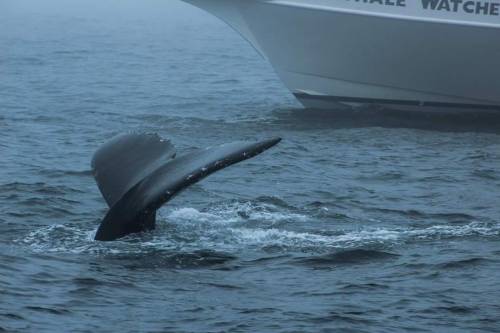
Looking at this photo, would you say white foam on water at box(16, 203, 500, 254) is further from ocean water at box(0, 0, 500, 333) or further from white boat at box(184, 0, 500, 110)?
white boat at box(184, 0, 500, 110)

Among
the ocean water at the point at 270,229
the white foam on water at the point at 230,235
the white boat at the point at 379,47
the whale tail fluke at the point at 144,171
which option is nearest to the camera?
the ocean water at the point at 270,229

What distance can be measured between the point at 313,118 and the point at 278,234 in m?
11.4

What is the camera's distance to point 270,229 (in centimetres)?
1344

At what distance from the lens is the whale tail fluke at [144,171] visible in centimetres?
1085

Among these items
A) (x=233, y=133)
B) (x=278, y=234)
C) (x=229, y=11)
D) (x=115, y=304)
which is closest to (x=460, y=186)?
(x=278, y=234)

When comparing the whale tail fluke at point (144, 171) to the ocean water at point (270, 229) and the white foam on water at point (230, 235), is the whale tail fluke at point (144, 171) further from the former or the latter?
the ocean water at point (270, 229)

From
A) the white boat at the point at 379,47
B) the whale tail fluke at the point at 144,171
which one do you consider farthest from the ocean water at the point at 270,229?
the white boat at the point at 379,47

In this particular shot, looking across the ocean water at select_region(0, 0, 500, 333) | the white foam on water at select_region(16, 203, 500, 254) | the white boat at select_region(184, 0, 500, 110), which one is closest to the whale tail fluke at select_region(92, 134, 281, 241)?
the white foam on water at select_region(16, 203, 500, 254)

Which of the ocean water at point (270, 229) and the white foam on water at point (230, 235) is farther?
the white foam on water at point (230, 235)

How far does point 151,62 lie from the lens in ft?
153

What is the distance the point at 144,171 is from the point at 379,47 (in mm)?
13378

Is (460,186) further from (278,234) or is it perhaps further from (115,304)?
(115,304)

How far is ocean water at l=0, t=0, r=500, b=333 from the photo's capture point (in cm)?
1055

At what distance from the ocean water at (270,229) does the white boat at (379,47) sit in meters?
0.58
